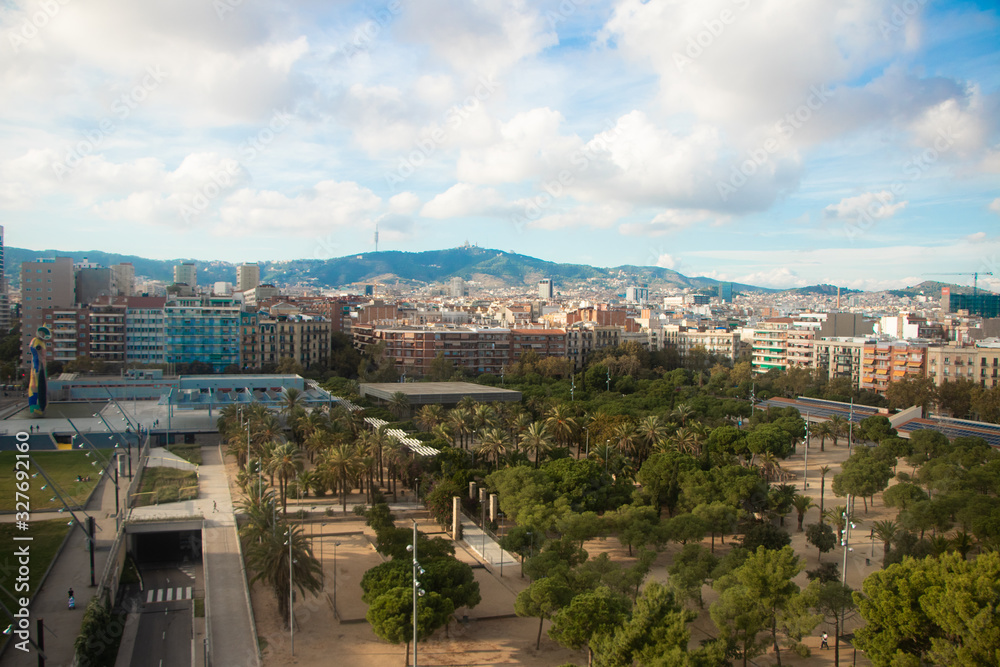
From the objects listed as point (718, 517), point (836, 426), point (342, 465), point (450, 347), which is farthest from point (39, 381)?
point (836, 426)

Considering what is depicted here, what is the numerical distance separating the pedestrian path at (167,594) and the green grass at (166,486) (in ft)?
23.1

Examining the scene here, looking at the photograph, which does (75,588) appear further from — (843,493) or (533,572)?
(843,493)

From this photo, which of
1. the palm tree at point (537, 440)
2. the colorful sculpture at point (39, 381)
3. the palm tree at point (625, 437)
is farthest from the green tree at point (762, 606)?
the colorful sculpture at point (39, 381)

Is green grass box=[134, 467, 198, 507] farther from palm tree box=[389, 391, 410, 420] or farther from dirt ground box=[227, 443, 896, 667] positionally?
palm tree box=[389, 391, 410, 420]

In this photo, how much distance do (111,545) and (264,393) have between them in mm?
34807

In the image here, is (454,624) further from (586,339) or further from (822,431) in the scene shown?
(586,339)

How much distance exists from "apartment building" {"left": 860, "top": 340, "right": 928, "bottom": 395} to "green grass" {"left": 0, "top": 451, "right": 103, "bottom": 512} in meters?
78.5

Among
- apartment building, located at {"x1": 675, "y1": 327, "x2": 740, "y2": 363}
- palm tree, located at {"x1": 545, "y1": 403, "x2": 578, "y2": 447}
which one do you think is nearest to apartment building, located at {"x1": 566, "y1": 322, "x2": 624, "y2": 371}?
apartment building, located at {"x1": 675, "y1": 327, "x2": 740, "y2": 363}

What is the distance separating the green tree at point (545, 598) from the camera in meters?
24.0

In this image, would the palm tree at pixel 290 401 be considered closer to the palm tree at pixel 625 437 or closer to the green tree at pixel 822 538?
the palm tree at pixel 625 437

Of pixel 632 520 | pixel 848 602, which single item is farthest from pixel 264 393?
pixel 848 602

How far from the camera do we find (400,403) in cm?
6150

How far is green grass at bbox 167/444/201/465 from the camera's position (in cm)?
5034

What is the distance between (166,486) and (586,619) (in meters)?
28.2
